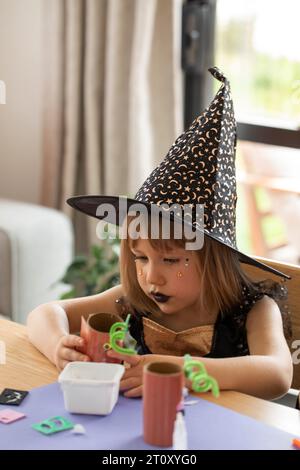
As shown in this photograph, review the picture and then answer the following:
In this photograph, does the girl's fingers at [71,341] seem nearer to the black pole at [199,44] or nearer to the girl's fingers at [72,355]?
the girl's fingers at [72,355]

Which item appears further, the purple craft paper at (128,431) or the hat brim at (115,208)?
the hat brim at (115,208)

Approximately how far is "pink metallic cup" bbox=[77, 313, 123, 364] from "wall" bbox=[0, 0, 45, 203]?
1986 millimetres

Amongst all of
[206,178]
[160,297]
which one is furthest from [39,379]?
[206,178]

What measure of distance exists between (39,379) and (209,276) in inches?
15.2

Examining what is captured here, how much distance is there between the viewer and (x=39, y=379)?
1410mm

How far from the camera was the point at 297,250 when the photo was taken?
2.96 m

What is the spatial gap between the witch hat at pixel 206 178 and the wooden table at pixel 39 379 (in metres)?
0.28

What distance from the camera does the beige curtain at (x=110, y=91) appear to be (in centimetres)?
289

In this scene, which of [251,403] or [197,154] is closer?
[251,403]

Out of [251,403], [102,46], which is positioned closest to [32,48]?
[102,46]

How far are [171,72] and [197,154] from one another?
146 cm

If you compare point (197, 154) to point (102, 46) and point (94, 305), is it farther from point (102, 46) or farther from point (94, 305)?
point (102, 46)

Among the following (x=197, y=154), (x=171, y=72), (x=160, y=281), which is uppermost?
(x=171, y=72)

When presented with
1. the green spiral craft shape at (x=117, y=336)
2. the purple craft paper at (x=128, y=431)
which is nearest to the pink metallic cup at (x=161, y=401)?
the purple craft paper at (x=128, y=431)
